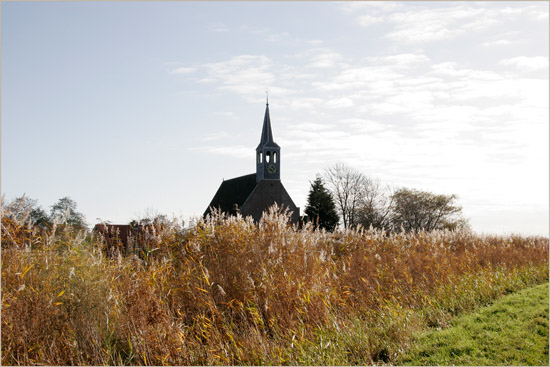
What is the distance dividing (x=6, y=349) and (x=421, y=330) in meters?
5.29

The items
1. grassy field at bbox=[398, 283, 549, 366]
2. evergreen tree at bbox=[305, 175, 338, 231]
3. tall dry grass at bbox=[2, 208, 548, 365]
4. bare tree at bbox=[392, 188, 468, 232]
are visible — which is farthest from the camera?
bare tree at bbox=[392, 188, 468, 232]

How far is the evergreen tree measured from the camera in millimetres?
36625

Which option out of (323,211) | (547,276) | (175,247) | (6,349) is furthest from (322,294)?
(323,211)

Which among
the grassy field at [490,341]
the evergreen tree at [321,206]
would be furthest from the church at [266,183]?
the grassy field at [490,341]

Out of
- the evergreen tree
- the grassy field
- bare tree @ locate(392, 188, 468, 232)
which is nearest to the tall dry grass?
the grassy field

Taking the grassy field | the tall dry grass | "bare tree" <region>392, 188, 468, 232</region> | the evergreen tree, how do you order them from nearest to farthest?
the tall dry grass, the grassy field, the evergreen tree, "bare tree" <region>392, 188, 468, 232</region>

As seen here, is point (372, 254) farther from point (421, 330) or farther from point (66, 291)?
point (66, 291)

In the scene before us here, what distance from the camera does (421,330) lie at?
23.1 ft

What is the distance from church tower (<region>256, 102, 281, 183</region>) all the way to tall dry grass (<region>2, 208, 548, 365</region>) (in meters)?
36.1

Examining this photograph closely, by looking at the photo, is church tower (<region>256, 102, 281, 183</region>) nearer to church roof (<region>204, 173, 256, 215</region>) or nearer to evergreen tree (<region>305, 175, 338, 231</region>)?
church roof (<region>204, 173, 256, 215</region>)

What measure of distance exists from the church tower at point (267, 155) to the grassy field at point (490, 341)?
119ft

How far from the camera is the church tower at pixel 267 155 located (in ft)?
144

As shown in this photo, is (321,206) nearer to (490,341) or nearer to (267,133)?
(267,133)

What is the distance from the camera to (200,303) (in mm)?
5984
